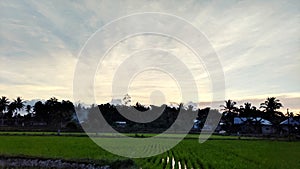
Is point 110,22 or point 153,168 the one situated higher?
point 110,22

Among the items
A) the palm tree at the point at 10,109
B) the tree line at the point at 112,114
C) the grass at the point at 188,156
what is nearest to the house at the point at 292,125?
the tree line at the point at 112,114

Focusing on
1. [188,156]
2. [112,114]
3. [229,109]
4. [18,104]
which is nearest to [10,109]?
[18,104]

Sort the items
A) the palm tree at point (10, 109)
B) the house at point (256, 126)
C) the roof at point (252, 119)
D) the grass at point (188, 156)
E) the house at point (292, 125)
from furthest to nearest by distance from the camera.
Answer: the palm tree at point (10, 109)
the roof at point (252, 119)
the house at point (256, 126)
the house at point (292, 125)
the grass at point (188, 156)

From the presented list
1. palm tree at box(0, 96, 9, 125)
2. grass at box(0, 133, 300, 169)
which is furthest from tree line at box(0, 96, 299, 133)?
grass at box(0, 133, 300, 169)

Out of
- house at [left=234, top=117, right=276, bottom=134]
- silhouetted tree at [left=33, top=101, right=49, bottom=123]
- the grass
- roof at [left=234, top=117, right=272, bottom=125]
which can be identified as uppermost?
silhouetted tree at [left=33, top=101, right=49, bottom=123]

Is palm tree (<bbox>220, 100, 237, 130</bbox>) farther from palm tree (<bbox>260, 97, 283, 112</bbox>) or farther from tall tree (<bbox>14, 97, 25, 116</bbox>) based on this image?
tall tree (<bbox>14, 97, 25, 116</bbox>)

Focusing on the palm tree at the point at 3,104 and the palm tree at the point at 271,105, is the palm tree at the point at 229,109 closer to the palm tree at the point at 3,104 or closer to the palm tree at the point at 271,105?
the palm tree at the point at 271,105

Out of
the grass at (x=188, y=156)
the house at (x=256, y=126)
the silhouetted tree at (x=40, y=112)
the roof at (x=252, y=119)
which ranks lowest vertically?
the grass at (x=188, y=156)

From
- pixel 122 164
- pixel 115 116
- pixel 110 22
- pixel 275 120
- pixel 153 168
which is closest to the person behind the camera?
pixel 122 164

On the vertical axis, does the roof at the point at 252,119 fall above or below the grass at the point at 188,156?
above

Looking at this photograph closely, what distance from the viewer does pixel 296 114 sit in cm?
6150

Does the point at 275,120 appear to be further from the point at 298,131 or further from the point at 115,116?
the point at 115,116

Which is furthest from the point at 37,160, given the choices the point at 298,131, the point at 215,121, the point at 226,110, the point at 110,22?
the point at 215,121

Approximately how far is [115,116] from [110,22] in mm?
53299
